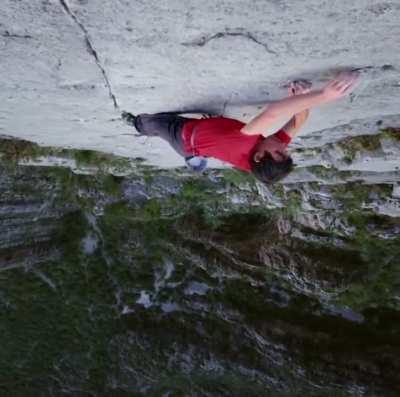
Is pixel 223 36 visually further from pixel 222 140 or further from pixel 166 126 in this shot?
pixel 166 126

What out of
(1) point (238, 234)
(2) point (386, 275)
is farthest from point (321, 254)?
(1) point (238, 234)

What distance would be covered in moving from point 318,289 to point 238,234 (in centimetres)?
126

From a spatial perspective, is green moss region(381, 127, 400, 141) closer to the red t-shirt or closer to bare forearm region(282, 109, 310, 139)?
bare forearm region(282, 109, 310, 139)

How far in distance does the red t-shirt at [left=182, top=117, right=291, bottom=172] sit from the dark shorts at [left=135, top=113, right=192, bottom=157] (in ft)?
0.32

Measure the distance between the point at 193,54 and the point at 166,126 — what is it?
1005 mm

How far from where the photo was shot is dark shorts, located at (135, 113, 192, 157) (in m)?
3.27

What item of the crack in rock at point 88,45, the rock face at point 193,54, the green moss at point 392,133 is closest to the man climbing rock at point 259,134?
the rock face at point 193,54

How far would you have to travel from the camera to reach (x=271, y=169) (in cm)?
248

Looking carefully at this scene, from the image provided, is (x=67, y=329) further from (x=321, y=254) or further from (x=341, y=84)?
(x=341, y=84)

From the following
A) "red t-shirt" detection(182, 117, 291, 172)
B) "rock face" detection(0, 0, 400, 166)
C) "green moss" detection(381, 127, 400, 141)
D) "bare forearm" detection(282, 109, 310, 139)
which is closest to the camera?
"rock face" detection(0, 0, 400, 166)

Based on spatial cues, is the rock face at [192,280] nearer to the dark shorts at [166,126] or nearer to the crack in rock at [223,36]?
the dark shorts at [166,126]

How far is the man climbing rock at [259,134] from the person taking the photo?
2.47 metres

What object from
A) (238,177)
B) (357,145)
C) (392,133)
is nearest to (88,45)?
(392,133)

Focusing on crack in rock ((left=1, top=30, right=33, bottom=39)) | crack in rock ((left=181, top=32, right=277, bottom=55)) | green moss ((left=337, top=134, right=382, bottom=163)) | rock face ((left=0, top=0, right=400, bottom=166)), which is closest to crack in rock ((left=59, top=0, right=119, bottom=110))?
rock face ((left=0, top=0, right=400, bottom=166))
